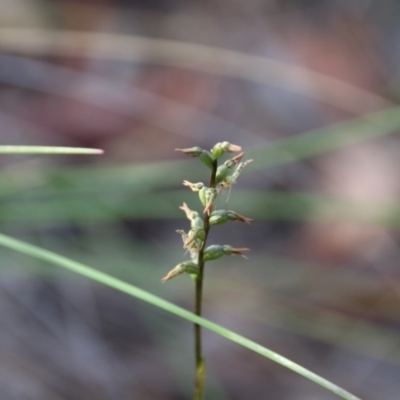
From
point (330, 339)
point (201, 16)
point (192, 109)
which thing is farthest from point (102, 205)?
point (201, 16)

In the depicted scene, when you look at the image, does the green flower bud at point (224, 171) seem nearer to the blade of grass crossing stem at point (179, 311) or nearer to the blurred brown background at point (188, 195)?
the blade of grass crossing stem at point (179, 311)

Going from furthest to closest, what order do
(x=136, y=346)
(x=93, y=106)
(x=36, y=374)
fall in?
(x=93, y=106)
(x=136, y=346)
(x=36, y=374)

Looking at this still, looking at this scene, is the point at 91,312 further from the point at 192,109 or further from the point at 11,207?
the point at 192,109

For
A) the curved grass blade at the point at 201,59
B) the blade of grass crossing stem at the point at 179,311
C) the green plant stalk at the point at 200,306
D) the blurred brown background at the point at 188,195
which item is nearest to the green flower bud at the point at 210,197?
the green plant stalk at the point at 200,306

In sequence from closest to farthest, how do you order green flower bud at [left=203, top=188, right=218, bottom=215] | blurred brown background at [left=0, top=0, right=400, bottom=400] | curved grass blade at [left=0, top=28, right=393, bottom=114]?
green flower bud at [left=203, top=188, right=218, bottom=215], blurred brown background at [left=0, top=0, right=400, bottom=400], curved grass blade at [left=0, top=28, right=393, bottom=114]

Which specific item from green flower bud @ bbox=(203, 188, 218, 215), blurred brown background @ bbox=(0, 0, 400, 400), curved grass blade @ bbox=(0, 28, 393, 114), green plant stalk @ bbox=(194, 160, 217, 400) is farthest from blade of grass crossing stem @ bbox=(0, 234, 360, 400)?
curved grass blade @ bbox=(0, 28, 393, 114)

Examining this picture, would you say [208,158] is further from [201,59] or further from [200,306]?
[201,59]

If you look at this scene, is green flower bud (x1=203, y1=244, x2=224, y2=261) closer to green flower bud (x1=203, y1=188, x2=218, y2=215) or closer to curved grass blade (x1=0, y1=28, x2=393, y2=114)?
green flower bud (x1=203, y1=188, x2=218, y2=215)

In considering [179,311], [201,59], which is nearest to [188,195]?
[201,59]
